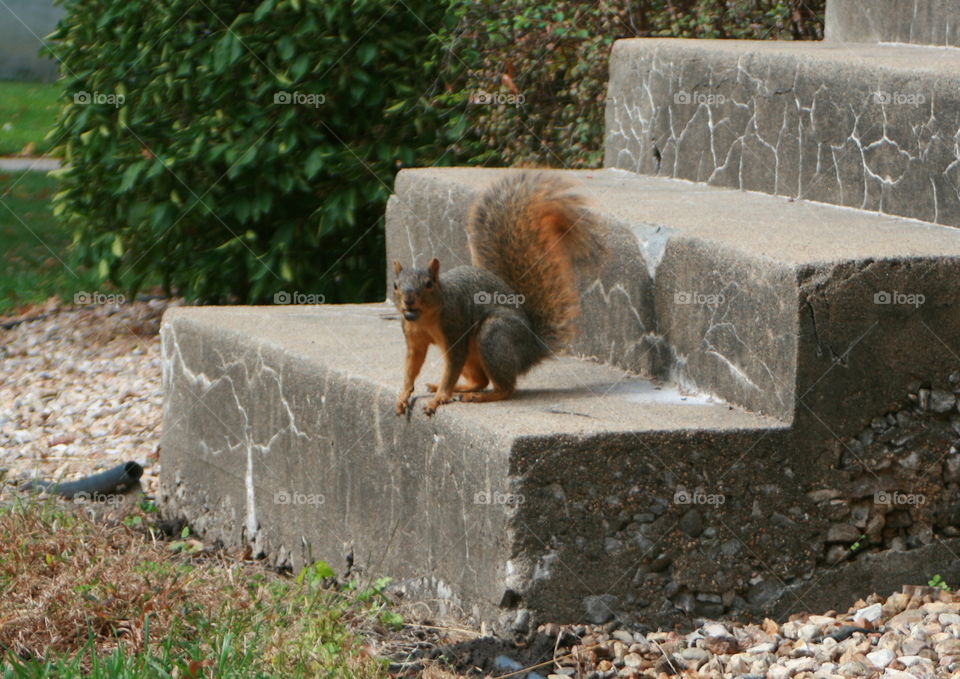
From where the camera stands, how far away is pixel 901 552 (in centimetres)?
422

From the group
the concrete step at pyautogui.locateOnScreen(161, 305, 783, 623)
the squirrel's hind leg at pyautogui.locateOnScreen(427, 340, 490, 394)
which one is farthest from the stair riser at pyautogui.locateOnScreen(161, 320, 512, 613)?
the squirrel's hind leg at pyautogui.locateOnScreen(427, 340, 490, 394)

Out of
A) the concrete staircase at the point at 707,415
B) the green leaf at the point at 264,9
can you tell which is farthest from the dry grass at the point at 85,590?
the green leaf at the point at 264,9

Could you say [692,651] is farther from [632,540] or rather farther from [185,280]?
[185,280]

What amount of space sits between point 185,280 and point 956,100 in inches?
207

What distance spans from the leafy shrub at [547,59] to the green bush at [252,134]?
0.82ft

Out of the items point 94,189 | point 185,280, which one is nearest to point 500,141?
point 185,280

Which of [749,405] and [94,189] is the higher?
[94,189]

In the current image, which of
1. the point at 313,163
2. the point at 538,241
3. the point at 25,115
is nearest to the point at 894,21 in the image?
the point at 538,241

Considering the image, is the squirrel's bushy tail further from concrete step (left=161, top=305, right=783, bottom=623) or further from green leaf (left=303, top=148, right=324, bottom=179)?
green leaf (left=303, top=148, right=324, bottom=179)

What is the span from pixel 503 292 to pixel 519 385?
1.22 feet

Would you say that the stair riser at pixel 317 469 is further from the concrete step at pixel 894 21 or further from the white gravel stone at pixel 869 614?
the concrete step at pixel 894 21

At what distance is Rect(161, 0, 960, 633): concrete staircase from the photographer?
156 inches

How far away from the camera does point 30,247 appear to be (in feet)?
39.3

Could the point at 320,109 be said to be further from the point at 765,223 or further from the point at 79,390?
the point at 765,223
